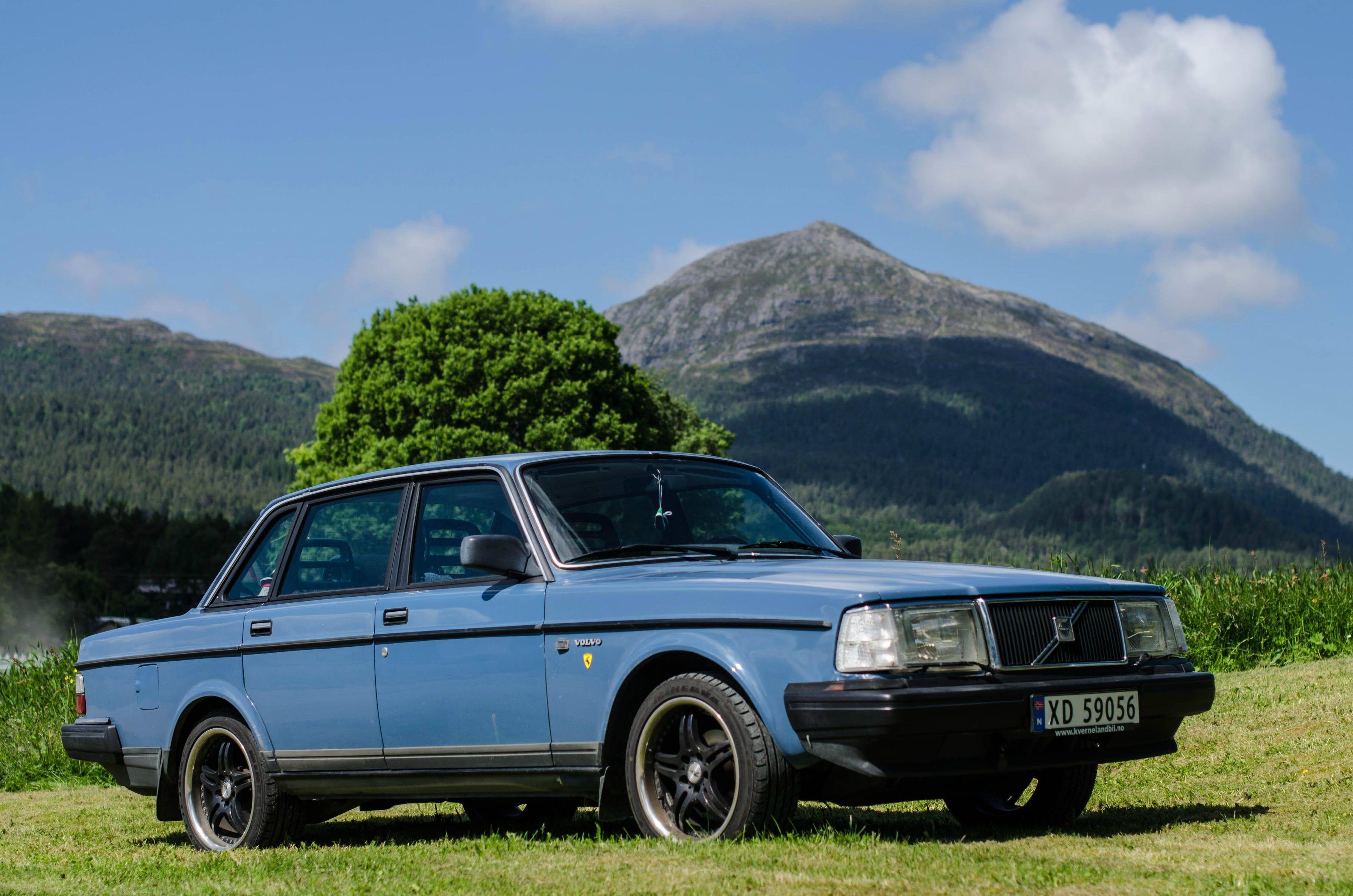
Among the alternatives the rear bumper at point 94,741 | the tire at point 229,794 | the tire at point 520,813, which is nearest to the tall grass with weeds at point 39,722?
the rear bumper at point 94,741

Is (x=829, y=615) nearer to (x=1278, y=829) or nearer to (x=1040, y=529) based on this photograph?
(x=1278, y=829)

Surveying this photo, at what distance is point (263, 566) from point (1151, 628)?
14.4ft

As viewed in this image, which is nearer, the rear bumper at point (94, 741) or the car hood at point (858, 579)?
the car hood at point (858, 579)

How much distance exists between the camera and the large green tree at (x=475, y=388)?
42.2 m

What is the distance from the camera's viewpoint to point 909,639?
5.13m

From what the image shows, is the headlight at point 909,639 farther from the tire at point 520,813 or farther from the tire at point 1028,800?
the tire at point 520,813

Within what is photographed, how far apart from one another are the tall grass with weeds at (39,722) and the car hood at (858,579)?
8.18m

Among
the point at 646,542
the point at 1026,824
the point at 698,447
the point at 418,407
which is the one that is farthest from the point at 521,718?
the point at 698,447

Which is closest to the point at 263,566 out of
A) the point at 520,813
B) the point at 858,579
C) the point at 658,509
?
the point at 520,813

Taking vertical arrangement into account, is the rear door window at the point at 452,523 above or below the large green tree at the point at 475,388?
below

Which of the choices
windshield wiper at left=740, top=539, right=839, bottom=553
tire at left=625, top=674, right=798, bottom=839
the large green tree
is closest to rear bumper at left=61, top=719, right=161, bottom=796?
tire at left=625, top=674, right=798, bottom=839

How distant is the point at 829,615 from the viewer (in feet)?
16.7

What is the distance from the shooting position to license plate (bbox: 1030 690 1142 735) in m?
5.25

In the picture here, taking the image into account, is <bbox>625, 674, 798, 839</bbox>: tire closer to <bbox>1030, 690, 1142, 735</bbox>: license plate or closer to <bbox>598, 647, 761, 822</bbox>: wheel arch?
<bbox>598, 647, 761, 822</bbox>: wheel arch
